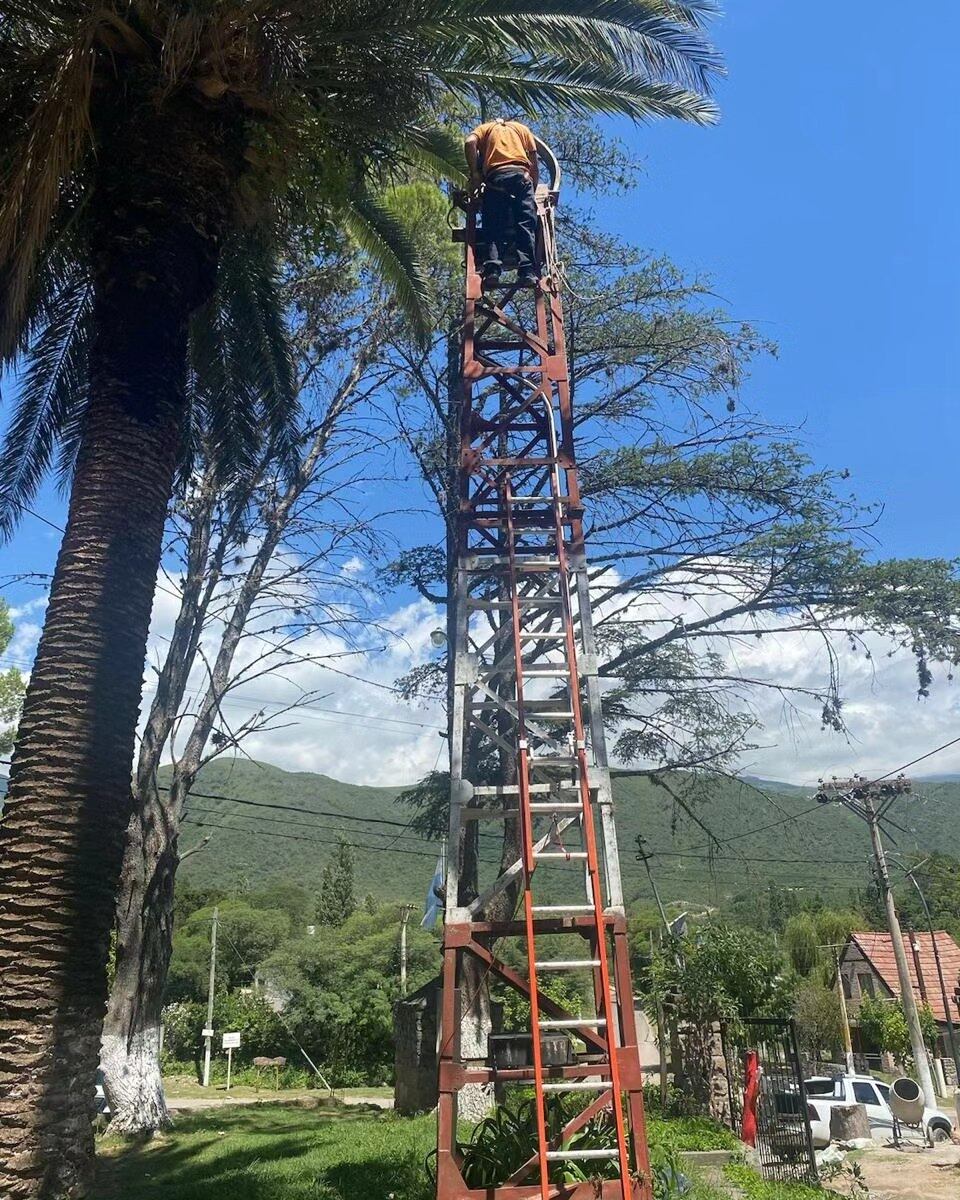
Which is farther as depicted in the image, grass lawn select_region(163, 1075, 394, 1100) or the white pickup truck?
grass lawn select_region(163, 1075, 394, 1100)

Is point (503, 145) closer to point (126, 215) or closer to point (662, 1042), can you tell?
point (126, 215)

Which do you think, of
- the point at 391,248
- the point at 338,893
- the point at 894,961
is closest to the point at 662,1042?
the point at 391,248

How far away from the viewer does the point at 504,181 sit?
8953 mm

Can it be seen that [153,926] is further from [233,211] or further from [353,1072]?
[353,1072]

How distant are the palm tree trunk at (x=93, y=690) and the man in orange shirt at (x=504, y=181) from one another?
348 centimetres

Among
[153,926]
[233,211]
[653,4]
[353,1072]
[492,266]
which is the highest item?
[653,4]

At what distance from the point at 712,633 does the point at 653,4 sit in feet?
29.5

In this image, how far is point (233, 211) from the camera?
269 inches

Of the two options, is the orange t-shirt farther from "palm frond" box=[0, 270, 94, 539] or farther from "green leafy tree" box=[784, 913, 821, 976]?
"green leafy tree" box=[784, 913, 821, 976]

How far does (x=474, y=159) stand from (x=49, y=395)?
5203 mm

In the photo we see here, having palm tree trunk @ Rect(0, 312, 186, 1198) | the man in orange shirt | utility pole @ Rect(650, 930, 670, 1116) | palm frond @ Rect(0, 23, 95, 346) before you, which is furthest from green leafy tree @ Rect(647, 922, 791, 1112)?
palm frond @ Rect(0, 23, 95, 346)

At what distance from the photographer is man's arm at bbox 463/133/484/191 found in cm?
912

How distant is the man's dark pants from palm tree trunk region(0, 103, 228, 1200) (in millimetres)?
3477

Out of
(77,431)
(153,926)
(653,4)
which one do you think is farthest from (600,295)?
(153,926)
